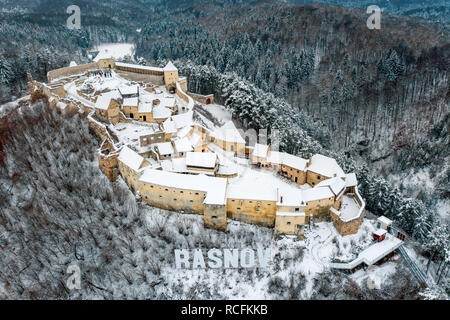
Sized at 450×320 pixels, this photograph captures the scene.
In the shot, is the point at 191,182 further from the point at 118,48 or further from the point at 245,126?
the point at 118,48

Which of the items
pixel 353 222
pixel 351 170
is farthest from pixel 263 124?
pixel 353 222

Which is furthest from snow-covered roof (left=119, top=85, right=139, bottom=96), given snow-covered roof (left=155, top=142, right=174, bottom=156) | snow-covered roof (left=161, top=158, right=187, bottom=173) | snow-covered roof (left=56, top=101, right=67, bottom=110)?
snow-covered roof (left=161, top=158, right=187, bottom=173)

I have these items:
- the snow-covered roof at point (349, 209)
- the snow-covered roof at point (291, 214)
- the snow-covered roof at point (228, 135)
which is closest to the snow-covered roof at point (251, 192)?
the snow-covered roof at point (291, 214)

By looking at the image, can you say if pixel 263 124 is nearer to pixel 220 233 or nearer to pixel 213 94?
pixel 213 94

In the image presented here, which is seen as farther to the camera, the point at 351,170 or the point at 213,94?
the point at 213,94

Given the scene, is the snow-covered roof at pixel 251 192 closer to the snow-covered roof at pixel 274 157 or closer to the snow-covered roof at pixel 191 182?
the snow-covered roof at pixel 191 182
